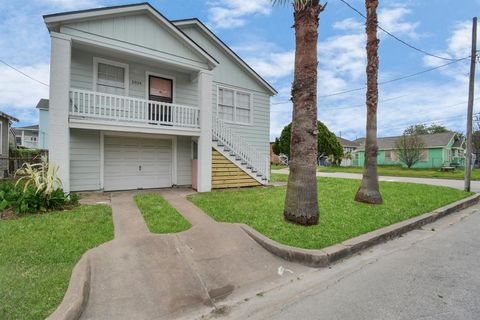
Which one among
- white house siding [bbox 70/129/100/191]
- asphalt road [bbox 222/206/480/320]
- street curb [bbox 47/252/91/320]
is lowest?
asphalt road [bbox 222/206/480/320]

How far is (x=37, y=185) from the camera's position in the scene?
20.6ft

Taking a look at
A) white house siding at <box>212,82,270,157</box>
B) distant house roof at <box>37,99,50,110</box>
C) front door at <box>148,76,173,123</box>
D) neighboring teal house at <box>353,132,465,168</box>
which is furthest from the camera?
neighboring teal house at <box>353,132,465,168</box>

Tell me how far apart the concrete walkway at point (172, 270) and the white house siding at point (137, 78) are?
19.5 feet

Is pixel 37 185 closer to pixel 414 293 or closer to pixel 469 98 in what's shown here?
pixel 414 293

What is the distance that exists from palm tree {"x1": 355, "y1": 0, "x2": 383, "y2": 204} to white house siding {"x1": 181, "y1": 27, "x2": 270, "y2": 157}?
509 centimetres

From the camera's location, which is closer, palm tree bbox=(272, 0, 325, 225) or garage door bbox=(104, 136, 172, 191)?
palm tree bbox=(272, 0, 325, 225)

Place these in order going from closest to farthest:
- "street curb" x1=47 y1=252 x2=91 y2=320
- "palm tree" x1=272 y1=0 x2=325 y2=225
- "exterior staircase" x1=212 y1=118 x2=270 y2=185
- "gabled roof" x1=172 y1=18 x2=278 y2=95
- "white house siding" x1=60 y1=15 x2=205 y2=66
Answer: "street curb" x1=47 y1=252 x2=91 y2=320 < "palm tree" x1=272 y1=0 x2=325 y2=225 < "white house siding" x1=60 y1=15 x2=205 y2=66 < "exterior staircase" x1=212 y1=118 x2=270 y2=185 < "gabled roof" x1=172 y1=18 x2=278 y2=95

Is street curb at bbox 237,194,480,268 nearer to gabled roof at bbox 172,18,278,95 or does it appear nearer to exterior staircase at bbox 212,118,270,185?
exterior staircase at bbox 212,118,270,185

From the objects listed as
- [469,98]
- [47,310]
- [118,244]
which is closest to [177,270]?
[118,244]

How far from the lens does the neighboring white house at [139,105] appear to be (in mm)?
7340

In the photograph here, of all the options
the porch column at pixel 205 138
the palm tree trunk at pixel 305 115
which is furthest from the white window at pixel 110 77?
the palm tree trunk at pixel 305 115

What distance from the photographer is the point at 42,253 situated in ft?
12.7

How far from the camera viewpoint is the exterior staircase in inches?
404

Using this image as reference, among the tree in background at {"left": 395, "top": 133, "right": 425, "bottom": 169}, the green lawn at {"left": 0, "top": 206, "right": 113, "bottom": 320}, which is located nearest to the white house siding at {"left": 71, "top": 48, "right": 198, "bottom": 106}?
the green lawn at {"left": 0, "top": 206, "right": 113, "bottom": 320}
